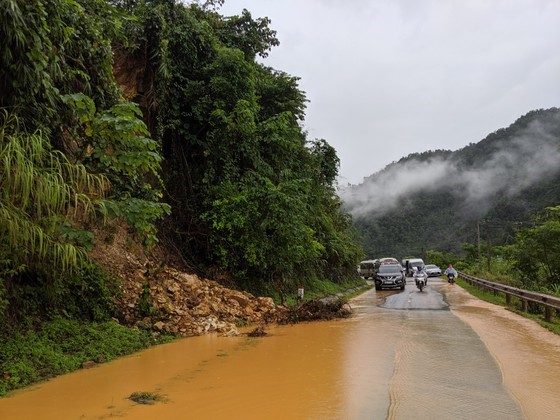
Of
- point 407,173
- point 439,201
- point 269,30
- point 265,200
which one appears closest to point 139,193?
point 265,200

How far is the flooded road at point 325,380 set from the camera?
549 centimetres

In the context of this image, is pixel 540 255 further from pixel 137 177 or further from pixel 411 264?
pixel 411 264

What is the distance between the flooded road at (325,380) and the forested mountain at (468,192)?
173ft

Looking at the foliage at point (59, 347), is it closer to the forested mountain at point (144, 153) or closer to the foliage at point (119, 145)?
the forested mountain at point (144, 153)

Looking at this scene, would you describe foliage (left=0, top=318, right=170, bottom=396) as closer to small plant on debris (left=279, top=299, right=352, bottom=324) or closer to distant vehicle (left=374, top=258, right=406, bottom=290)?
small plant on debris (left=279, top=299, right=352, bottom=324)

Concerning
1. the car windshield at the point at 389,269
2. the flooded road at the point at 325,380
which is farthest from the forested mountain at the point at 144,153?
the car windshield at the point at 389,269

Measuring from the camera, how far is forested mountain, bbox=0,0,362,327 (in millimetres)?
6688

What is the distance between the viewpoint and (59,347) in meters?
8.01

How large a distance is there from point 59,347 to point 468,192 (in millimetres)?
86508

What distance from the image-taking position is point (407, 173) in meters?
115

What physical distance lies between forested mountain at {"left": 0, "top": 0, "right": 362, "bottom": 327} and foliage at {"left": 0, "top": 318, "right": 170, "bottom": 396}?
54 centimetres

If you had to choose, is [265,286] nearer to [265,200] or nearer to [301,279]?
[265,200]

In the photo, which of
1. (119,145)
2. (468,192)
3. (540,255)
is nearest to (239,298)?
(119,145)

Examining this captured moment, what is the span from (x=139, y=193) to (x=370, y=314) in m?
9.38
